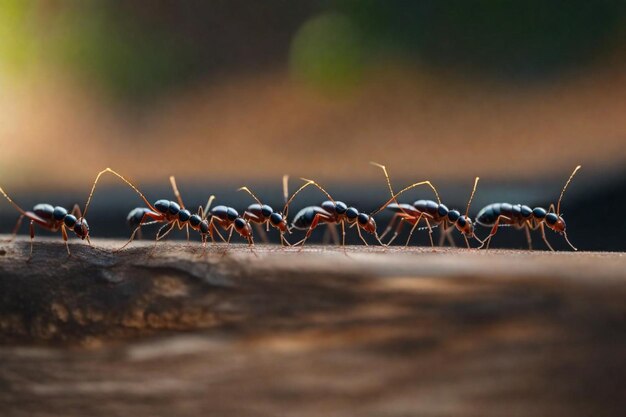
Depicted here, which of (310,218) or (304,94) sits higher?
(304,94)

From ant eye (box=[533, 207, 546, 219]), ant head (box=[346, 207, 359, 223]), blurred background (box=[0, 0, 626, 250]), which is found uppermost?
blurred background (box=[0, 0, 626, 250])

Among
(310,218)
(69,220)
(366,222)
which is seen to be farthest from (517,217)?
(69,220)

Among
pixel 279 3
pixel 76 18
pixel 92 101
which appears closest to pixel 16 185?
pixel 92 101

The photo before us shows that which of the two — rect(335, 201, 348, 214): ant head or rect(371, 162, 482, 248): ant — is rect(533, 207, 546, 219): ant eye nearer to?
rect(371, 162, 482, 248): ant

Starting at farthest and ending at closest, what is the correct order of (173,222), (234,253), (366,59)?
(366,59)
(173,222)
(234,253)

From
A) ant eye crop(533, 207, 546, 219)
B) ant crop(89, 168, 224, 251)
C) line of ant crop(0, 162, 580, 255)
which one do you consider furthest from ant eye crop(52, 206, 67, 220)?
ant eye crop(533, 207, 546, 219)

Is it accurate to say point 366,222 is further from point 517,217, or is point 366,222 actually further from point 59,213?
point 59,213

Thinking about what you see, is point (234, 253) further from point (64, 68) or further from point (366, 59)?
point (64, 68)
